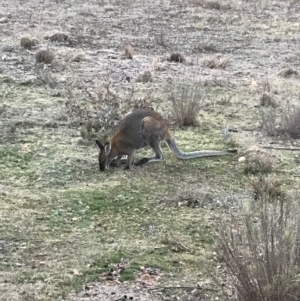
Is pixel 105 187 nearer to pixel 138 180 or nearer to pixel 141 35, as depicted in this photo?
pixel 138 180

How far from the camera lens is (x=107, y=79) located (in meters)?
13.0

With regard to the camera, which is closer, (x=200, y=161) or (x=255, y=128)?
(x=200, y=161)

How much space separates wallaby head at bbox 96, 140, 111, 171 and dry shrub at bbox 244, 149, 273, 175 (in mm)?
1632

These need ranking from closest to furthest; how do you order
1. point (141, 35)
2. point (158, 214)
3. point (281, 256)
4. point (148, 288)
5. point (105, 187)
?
point (281, 256) → point (148, 288) → point (158, 214) → point (105, 187) → point (141, 35)

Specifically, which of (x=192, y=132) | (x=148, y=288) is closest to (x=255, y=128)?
(x=192, y=132)

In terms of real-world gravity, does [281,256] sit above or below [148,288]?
above

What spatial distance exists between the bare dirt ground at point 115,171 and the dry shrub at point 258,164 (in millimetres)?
163

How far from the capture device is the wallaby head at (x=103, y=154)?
26.6 ft

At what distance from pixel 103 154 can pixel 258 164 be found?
72.8 inches

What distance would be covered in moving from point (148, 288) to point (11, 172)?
3.01 metres

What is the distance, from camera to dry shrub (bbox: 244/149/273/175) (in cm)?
823

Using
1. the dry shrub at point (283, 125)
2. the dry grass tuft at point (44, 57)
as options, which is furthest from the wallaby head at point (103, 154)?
the dry grass tuft at point (44, 57)

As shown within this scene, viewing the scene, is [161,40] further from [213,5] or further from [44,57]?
[213,5]

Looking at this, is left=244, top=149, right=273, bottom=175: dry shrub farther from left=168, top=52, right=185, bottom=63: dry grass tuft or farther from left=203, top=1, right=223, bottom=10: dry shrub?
left=203, top=1, right=223, bottom=10: dry shrub
